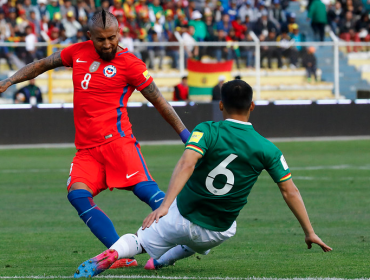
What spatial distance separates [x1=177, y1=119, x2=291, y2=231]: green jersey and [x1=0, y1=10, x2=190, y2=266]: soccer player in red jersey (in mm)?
699

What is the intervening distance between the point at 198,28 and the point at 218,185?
20.3 meters

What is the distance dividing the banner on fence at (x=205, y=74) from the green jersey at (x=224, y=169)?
17806mm

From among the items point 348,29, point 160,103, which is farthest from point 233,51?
point 160,103

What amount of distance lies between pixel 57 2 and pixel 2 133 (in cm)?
559

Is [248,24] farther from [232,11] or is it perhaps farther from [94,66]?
[94,66]

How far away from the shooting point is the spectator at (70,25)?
23.0 metres

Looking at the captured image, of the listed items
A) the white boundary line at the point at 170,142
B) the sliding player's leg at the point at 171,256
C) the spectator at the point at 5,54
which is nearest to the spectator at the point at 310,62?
the white boundary line at the point at 170,142

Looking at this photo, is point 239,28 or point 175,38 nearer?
point 175,38

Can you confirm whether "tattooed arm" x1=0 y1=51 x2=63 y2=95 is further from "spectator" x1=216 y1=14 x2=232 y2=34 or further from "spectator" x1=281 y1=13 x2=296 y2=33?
"spectator" x1=281 y1=13 x2=296 y2=33

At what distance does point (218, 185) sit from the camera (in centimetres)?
506

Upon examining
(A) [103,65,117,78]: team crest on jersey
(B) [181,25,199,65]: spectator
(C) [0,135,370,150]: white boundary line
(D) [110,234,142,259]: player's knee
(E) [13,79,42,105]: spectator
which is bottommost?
(C) [0,135,370,150]: white boundary line

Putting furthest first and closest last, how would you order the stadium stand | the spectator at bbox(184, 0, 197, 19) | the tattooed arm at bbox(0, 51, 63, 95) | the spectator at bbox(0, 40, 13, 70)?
the spectator at bbox(184, 0, 197, 19)
the stadium stand
the spectator at bbox(0, 40, 13, 70)
the tattooed arm at bbox(0, 51, 63, 95)

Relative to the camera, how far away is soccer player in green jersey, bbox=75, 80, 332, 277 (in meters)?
4.95

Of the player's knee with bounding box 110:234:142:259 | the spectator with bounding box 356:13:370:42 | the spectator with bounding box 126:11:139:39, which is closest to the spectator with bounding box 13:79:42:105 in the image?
the spectator with bounding box 126:11:139:39
